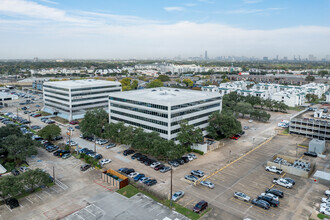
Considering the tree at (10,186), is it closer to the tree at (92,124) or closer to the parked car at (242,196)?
the tree at (92,124)

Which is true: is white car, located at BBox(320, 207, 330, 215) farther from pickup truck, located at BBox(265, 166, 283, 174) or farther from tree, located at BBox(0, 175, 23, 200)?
tree, located at BBox(0, 175, 23, 200)

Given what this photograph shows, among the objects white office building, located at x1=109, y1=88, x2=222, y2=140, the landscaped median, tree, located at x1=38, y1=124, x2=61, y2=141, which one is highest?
white office building, located at x1=109, y1=88, x2=222, y2=140

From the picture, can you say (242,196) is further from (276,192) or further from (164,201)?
(164,201)

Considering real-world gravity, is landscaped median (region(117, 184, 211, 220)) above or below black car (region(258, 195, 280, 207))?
below

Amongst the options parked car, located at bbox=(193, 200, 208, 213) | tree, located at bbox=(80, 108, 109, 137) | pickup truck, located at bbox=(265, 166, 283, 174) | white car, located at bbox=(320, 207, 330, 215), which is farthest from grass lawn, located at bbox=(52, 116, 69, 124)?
white car, located at bbox=(320, 207, 330, 215)

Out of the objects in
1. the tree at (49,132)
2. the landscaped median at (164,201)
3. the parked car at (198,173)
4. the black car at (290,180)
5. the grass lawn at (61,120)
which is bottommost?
the landscaped median at (164,201)

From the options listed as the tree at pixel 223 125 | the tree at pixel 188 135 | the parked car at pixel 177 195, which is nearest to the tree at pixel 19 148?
the parked car at pixel 177 195

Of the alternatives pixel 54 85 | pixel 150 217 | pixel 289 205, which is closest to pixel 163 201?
pixel 150 217
